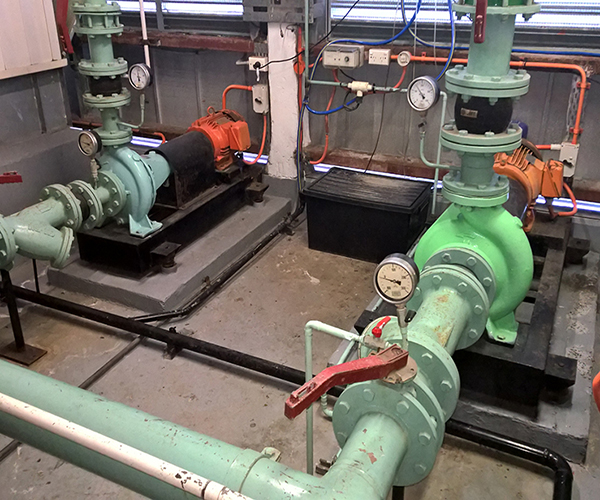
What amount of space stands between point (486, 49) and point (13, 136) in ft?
8.50

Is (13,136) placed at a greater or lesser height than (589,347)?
greater

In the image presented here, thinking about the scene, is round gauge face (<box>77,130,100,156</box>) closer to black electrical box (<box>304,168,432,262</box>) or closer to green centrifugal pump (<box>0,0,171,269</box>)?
green centrifugal pump (<box>0,0,171,269</box>)

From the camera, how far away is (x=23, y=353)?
2.43m

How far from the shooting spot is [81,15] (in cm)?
259

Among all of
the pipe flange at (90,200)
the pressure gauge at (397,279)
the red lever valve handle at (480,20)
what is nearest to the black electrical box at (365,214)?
the pipe flange at (90,200)

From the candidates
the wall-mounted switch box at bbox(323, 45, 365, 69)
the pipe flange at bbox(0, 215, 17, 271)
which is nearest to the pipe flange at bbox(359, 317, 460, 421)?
the pipe flange at bbox(0, 215, 17, 271)

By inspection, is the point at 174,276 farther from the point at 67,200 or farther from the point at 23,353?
the point at 23,353

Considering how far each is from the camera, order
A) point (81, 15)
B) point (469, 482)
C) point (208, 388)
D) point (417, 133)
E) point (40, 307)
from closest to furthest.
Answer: point (469, 482)
point (208, 388)
point (81, 15)
point (40, 307)
point (417, 133)

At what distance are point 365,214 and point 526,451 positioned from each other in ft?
5.08

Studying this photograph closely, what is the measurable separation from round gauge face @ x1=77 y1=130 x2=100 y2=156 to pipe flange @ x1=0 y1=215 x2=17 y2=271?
675 mm

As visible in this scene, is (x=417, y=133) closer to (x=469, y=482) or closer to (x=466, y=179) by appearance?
(x=466, y=179)

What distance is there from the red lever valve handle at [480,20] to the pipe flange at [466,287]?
A: 69 cm

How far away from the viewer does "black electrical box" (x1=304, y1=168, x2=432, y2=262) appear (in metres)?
3.02

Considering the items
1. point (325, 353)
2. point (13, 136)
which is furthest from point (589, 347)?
point (13, 136)
